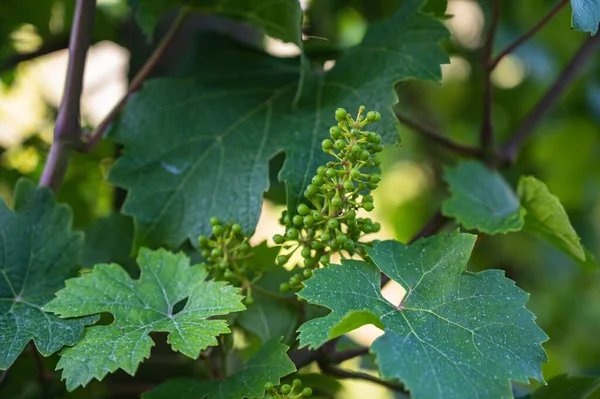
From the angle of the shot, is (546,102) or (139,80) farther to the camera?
(546,102)

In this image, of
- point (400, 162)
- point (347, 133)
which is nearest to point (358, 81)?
point (347, 133)

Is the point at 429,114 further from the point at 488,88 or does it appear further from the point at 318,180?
the point at 318,180

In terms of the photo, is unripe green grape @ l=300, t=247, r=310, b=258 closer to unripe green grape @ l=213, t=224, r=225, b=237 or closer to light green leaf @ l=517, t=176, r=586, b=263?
unripe green grape @ l=213, t=224, r=225, b=237

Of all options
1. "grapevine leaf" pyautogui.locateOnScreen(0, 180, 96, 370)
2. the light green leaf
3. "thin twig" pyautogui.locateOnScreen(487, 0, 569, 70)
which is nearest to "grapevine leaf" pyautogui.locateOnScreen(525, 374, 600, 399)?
the light green leaf

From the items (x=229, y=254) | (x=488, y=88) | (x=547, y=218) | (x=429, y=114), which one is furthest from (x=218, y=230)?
(x=429, y=114)

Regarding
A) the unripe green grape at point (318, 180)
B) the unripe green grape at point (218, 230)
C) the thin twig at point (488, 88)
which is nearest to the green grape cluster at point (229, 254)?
the unripe green grape at point (218, 230)
